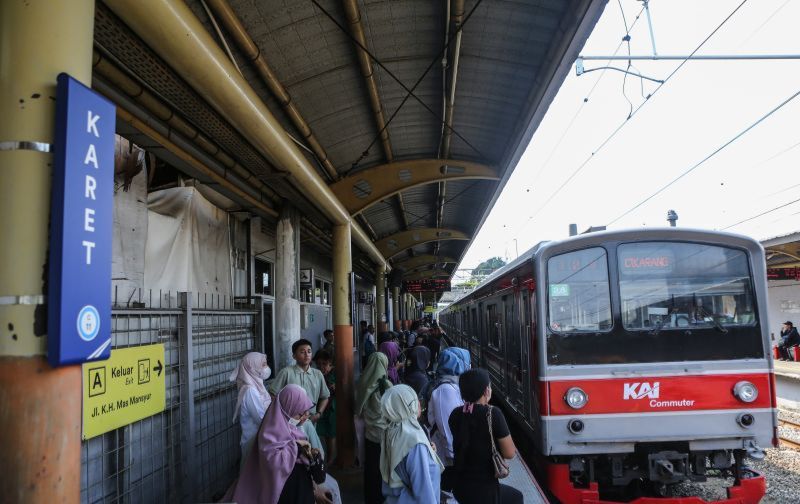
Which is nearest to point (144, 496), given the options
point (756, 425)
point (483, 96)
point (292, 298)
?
point (292, 298)

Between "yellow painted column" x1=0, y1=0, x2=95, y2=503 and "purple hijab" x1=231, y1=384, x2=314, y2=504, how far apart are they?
1.55m

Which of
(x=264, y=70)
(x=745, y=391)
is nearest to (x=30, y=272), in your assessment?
(x=264, y=70)

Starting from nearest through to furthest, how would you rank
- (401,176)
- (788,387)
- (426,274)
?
(401,176) → (788,387) → (426,274)

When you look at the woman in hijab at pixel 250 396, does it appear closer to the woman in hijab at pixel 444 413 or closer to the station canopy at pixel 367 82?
the woman in hijab at pixel 444 413

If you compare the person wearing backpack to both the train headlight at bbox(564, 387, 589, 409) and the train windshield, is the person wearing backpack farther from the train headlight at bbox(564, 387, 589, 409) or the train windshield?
the train windshield

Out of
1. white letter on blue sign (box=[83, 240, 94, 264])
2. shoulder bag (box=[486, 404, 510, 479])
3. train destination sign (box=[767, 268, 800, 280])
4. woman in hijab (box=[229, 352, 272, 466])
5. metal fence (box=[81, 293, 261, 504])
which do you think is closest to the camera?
white letter on blue sign (box=[83, 240, 94, 264])

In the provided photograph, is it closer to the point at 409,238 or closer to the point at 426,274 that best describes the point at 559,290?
the point at 409,238

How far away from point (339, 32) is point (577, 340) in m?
3.59

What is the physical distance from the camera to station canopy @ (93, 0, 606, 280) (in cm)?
420

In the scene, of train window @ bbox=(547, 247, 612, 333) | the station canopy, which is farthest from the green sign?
the station canopy

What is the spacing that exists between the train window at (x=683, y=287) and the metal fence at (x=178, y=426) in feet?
12.9

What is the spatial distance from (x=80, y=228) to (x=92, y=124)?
0.37m

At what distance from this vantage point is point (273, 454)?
332cm

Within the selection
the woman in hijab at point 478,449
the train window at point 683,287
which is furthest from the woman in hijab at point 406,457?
the train window at point 683,287
